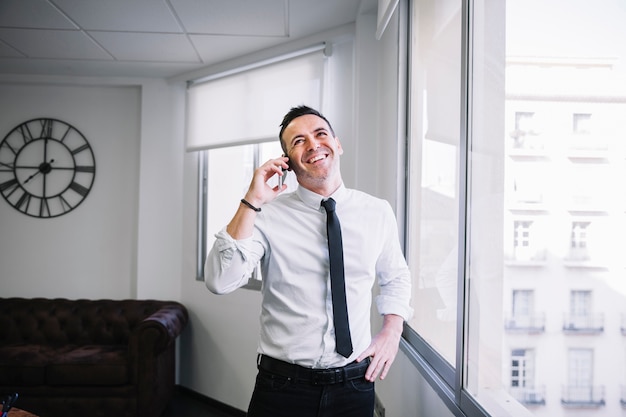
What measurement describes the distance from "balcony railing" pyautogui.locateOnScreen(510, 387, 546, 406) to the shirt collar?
75cm

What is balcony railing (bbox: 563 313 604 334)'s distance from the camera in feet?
2.97

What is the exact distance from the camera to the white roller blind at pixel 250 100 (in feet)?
11.1

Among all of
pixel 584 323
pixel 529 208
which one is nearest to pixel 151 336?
pixel 529 208

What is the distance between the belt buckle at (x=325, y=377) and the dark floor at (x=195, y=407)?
2.64 meters

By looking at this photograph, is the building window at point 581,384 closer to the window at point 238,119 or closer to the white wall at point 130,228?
the window at point 238,119

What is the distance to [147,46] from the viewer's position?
350cm

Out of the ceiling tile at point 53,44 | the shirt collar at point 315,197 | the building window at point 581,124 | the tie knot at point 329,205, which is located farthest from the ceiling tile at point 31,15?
the building window at point 581,124

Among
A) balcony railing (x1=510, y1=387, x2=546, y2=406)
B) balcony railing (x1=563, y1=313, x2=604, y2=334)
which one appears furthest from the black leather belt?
balcony railing (x1=563, y1=313, x2=604, y2=334)

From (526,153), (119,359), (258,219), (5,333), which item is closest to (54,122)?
(5,333)

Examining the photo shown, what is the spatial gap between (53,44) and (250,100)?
1.47 m

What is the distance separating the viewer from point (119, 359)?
134 inches

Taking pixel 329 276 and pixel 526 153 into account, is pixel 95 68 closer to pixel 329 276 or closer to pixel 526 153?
pixel 329 276

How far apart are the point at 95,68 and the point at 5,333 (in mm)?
2325

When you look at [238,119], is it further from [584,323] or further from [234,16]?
[584,323]
